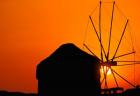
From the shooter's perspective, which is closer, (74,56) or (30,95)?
(74,56)

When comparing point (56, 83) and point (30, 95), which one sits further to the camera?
point (30, 95)

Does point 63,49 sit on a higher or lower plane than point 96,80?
higher

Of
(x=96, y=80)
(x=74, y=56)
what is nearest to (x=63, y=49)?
(x=74, y=56)

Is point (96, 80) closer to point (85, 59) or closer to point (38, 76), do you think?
point (85, 59)

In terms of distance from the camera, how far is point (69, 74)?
23.1 m

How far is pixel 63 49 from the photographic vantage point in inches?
944

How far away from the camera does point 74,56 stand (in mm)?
23531

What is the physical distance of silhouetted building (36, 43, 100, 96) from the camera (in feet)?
75.6

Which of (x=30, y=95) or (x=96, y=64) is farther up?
(x=96, y=64)

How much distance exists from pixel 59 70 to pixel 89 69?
1755 millimetres

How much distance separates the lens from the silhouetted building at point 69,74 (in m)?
23.0

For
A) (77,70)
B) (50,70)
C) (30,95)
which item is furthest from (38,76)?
(30,95)

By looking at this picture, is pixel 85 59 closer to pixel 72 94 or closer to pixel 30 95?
pixel 72 94

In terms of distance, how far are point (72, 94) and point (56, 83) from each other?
44.8 inches
